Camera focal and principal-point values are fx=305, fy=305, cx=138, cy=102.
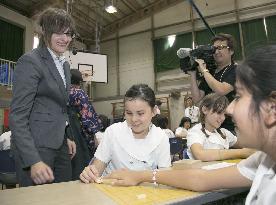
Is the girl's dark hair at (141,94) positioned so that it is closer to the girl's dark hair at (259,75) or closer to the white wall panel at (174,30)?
the girl's dark hair at (259,75)

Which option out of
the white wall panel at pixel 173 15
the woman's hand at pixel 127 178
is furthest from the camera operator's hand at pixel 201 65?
the white wall panel at pixel 173 15

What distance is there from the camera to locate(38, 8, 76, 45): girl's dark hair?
58.7 inches

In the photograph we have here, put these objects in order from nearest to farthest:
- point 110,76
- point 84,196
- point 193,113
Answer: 1. point 84,196
2. point 193,113
3. point 110,76

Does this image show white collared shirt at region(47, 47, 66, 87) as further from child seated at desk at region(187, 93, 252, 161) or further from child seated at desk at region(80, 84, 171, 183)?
child seated at desk at region(187, 93, 252, 161)

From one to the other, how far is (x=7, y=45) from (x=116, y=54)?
371 centimetres

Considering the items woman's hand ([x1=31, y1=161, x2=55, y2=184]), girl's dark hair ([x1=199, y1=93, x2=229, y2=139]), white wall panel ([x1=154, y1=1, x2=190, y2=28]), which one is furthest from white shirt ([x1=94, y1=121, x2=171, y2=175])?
white wall panel ([x1=154, y1=1, x2=190, y2=28])

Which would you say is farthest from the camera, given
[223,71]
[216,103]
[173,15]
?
[173,15]

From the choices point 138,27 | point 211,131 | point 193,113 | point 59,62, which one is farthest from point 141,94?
point 138,27

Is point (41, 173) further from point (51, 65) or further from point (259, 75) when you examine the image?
point (259, 75)

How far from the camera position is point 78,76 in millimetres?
2617

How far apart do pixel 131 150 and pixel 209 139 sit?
704 millimetres

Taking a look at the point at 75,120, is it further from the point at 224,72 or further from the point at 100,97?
the point at 100,97

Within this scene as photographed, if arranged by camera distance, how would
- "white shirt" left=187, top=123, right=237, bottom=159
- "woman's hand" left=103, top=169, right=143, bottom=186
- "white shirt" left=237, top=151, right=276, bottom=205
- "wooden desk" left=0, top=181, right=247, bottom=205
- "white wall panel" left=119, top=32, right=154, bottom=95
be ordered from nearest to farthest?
"white shirt" left=237, top=151, right=276, bottom=205 → "wooden desk" left=0, top=181, right=247, bottom=205 → "woman's hand" left=103, top=169, right=143, bottom=186 → "white shirt" left=187, top=123, right=237, bottom=159 → "white wall panel" left=119, top=32, right=154, bottom=95

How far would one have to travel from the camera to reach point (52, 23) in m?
1.49
